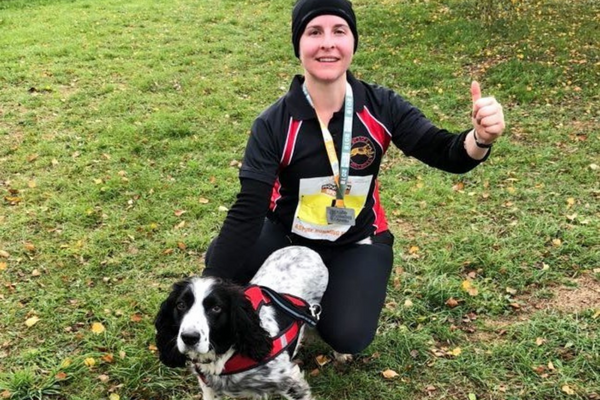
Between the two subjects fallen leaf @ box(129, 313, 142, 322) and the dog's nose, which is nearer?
the dog's nose

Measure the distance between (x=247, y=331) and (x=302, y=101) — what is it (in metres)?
1.30

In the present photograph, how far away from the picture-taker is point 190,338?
2.39 metres

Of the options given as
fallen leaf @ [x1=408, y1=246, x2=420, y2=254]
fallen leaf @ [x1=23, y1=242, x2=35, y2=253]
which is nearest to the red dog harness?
fallen leaf @ [x1=408, y1=246, x2=420, y2=254]

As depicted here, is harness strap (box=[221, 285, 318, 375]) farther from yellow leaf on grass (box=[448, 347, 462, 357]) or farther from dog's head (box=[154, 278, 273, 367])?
yellow leaf on grass (box=[448, 347, 462, 357])

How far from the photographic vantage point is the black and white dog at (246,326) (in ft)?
8.15

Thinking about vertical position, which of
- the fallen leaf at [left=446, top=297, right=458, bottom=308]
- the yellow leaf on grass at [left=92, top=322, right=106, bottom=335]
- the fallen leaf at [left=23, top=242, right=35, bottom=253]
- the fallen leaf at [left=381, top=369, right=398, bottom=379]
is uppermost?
the fallen leaf at [left=23, top=242, right=35, bottom=253]

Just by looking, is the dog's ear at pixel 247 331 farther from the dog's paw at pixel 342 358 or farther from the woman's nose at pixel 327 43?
the woman's nose at pixel 327 43

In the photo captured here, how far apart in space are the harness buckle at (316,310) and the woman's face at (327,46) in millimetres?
1258

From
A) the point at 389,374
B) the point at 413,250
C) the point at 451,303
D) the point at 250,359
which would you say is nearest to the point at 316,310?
the point at 250,359

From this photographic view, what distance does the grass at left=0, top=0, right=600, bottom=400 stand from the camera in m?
3.44

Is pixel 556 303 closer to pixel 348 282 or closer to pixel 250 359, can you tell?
pixel 348 282

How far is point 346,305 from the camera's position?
312 centimetres

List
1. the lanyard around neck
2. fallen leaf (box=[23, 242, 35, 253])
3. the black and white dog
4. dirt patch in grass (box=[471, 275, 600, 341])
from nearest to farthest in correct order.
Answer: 1. the black and white dog
2. the lanyard around neck
3. dirt patch in grass (box=[471, 275, 600, 341])
4. fallen leaf (box=[23, 242, 35, 253])

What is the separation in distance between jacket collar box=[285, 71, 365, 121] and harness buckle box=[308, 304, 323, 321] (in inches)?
41.6
